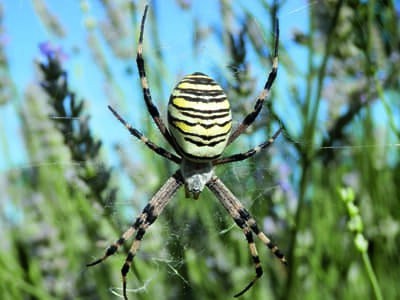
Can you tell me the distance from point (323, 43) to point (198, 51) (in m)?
0.73

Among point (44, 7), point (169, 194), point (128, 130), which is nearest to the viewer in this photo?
point (128, 130)

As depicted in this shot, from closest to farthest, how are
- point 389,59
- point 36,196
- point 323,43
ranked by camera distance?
1. point 389,59
2. point 323,43
3. point 36,196

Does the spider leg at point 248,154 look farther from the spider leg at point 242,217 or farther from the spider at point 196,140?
the spider leg at point 242,217

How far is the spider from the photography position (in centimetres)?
125

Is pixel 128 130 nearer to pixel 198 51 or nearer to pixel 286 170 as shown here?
pixel 198 51

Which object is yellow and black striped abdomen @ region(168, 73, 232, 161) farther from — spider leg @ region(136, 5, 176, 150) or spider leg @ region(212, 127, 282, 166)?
spider leg @ region(212, 127, 282, 166)

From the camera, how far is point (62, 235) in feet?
8.57

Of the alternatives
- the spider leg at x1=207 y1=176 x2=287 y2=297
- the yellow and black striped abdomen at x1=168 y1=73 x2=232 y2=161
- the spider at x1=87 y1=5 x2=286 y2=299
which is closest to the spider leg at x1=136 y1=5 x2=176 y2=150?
the spider at x1=87 y1=5 x2=286 y2=299

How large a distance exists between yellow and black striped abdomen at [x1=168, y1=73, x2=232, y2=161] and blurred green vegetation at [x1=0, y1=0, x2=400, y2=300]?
28 centimetres

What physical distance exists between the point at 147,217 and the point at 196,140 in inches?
19.3

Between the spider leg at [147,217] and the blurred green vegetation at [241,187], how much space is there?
0.05 metres

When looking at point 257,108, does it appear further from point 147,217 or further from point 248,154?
point 147,217

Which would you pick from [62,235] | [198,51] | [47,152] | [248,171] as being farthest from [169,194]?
[62,235]

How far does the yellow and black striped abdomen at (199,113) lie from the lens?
4.08 feet
